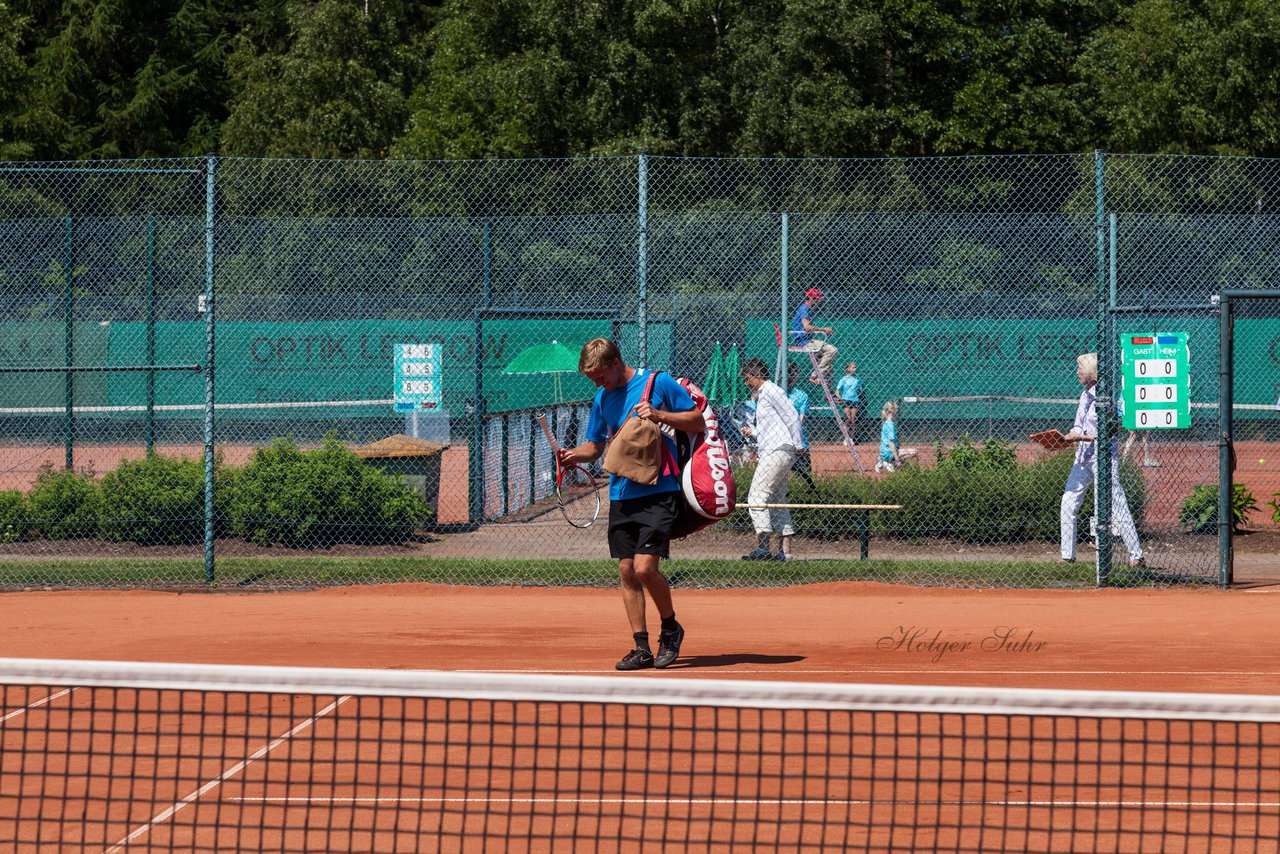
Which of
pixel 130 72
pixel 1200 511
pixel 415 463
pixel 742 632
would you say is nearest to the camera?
pixel 742 632

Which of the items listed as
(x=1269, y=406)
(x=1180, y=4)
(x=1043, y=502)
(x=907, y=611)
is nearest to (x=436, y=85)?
(x=1180, y=4)

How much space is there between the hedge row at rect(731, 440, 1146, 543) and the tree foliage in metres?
14.4

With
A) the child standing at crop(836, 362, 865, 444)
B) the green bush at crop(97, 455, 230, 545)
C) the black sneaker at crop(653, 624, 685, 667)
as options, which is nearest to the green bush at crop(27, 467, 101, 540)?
the green bush at crop(97, 455, 230, 545)

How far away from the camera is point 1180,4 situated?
1132 inches

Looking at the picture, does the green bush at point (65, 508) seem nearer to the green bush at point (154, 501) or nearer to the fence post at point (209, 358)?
the green bush at point (154, 501)

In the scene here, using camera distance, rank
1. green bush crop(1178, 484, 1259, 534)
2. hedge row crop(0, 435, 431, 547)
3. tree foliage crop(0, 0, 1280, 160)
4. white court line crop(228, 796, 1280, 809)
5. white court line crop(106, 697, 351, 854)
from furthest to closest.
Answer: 1. tree foliage crop(0, 0, 1280, 160)
2. green bush crop(1178, 484, 1259, 534)
3. hedge row crop(0, 435, 431, 547)
4. white court line crop(228, 796, 1280, 809)
5. white court line crop(106, 697, 351, 854)

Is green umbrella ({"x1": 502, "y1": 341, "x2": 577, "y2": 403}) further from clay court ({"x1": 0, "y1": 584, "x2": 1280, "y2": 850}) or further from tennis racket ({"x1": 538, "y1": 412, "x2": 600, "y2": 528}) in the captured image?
clay court ({"x1": 0, "y1": 584, "x2": 1280, "y2": 850})

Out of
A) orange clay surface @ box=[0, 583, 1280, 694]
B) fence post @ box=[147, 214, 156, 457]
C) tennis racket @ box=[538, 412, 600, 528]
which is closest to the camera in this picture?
orange clay surface @ box=[0, 583, 1280, 694]

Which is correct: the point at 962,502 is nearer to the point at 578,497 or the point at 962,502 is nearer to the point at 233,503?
the point at 578,497

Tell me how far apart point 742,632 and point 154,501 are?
5705mm

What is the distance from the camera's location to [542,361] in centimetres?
1680

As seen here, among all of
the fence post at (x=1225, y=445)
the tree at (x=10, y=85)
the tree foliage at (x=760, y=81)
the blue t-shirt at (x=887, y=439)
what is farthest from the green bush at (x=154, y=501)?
the tree at (x=10, y=85)

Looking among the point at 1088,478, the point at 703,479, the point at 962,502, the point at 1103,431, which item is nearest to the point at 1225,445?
the point at 1103,431

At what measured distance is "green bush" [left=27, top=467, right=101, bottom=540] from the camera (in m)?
13.2
